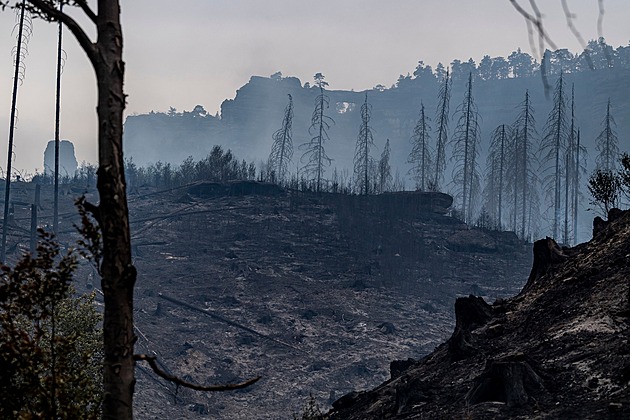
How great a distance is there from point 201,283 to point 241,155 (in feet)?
512

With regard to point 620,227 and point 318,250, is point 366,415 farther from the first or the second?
point 318,250

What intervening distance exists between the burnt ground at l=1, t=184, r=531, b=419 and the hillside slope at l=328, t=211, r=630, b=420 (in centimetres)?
1225

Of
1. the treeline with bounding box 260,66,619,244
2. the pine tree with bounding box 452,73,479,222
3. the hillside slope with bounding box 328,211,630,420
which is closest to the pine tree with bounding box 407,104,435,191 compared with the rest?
the treeline with bounding box 260,66,619,244

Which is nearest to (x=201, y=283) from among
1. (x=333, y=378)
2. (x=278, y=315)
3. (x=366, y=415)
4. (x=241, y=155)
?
(x=278, y=315)

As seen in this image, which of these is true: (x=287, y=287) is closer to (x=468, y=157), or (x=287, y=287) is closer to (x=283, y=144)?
(x=283, y=144)

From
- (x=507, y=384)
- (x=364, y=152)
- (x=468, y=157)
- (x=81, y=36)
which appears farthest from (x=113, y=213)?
(x=468, y=157)

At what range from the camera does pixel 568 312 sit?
17.4 metres

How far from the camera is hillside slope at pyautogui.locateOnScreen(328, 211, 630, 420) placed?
45.6ft

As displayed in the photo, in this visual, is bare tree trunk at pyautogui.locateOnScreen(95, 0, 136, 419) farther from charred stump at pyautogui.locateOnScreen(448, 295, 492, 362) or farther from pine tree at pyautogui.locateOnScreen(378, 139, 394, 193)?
pine tree at pyautogui.locateOnScreen(378, 139, 394, 193)

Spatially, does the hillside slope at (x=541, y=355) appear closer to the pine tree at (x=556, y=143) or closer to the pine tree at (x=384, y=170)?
the pine tree at (x=556, y=143)

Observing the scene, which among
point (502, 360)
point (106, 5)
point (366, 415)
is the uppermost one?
point (106, 5)

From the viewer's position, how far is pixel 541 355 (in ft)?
52.7

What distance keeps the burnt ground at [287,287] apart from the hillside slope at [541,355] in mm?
12249

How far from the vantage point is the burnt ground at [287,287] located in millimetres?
33031
